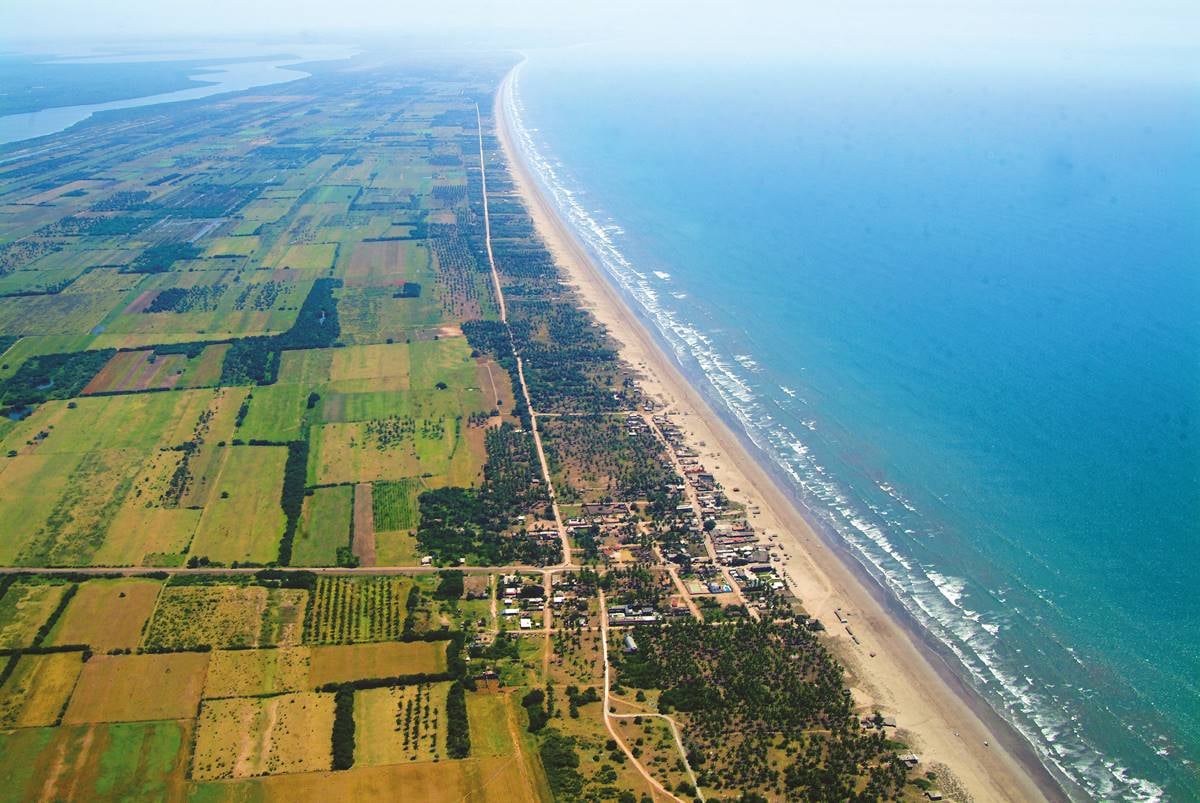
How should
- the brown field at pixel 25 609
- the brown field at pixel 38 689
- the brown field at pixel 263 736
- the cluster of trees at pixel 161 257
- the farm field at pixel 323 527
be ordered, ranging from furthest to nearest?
the cluster of trees at pixel 161 257 < the farm field at pixel 323 527 < the brown field at pixel 25 609 < the brown field at pixel 38 689 < the brown field at pixel 263 736

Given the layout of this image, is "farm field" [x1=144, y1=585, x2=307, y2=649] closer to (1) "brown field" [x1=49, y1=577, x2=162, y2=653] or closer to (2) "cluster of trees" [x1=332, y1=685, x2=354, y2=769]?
(1) "brown field" [x1=49, y1=577, x2=162, y2=653]

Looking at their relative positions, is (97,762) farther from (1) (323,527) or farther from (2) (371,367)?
(2) (371,367)

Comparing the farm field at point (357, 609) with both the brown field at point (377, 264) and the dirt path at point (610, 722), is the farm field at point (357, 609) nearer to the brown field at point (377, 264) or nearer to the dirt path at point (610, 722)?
the dirt path at point (610, 722)

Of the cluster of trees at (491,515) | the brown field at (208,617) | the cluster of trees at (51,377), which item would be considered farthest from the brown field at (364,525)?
the cluster of trees at (51,377)

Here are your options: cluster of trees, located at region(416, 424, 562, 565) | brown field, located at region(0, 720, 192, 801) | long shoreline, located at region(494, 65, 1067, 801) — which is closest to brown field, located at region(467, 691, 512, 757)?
cluster of trees, located at region(416, 424, 562, 565)

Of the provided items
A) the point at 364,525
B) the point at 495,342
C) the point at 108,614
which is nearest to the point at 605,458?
the point at 364,525

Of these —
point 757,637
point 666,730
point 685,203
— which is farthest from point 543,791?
point 685,203
